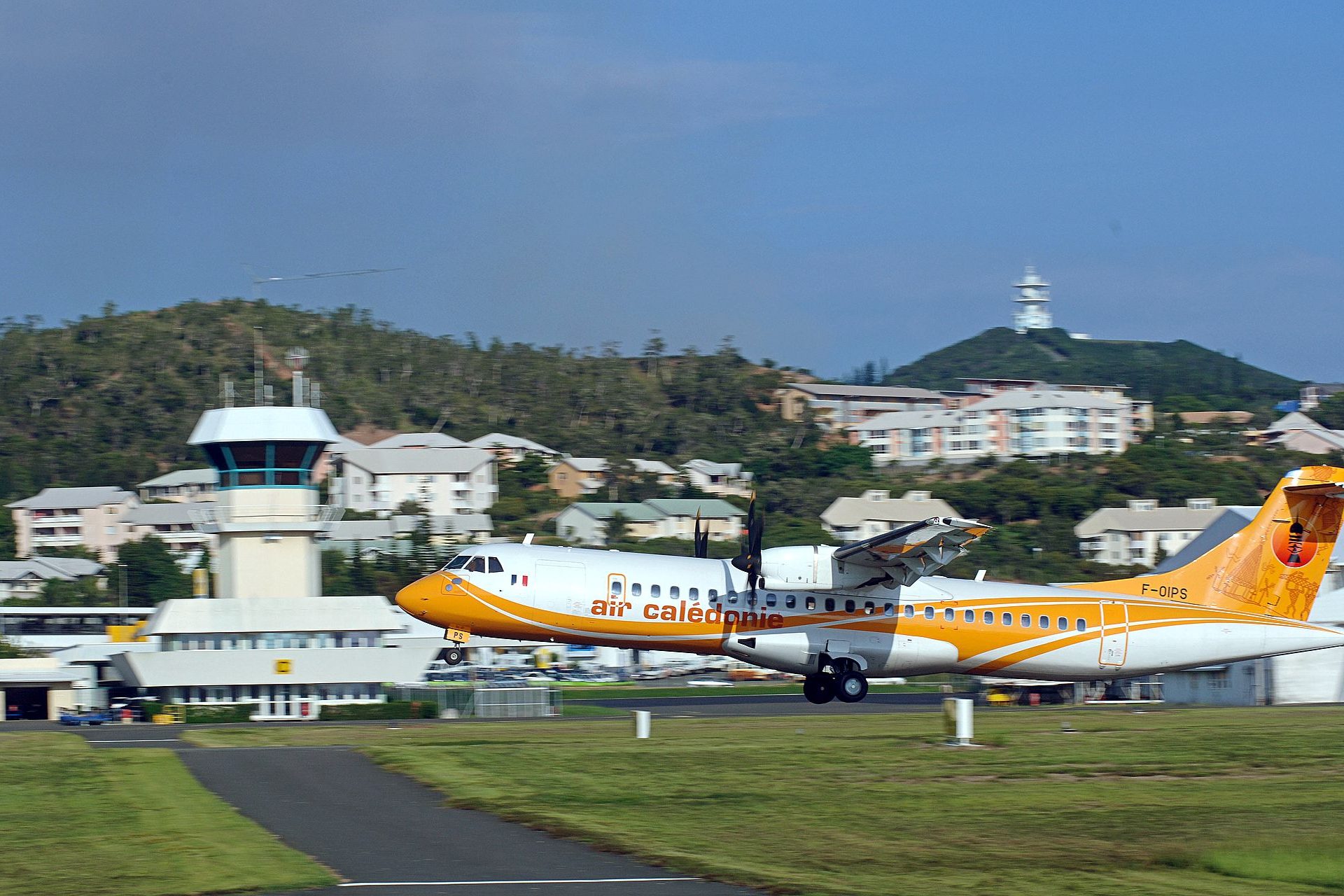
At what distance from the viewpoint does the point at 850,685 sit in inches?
1176

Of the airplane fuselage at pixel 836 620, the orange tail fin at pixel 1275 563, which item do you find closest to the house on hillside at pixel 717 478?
the orange tail fin at pixel 1275 563

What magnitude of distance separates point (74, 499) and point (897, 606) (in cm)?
10891

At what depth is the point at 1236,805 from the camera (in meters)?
19.3

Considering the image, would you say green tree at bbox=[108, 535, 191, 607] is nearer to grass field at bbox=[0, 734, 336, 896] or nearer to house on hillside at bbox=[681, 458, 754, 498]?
house on hillside at bbox=[681, 458, 754, 498]

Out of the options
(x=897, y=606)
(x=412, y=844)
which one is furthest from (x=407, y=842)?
(x=897, y=606)

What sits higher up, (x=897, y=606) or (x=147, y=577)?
(x=147, y=577)

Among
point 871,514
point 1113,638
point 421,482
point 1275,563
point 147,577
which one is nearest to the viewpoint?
point 1113,638

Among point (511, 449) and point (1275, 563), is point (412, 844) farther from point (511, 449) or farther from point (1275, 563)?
point (511, 449)

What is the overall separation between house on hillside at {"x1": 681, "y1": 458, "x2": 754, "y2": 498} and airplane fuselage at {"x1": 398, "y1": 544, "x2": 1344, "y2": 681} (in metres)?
106

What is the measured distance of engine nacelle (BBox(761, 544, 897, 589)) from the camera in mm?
29438

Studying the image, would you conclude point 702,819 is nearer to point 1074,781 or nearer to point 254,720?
point 1074,781

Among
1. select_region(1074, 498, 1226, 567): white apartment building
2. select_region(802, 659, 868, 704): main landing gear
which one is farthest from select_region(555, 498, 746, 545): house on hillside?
select_region(802, 659, 868, 704): main landing gear

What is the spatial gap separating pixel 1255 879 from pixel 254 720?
3753 cm

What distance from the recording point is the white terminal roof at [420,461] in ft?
419
